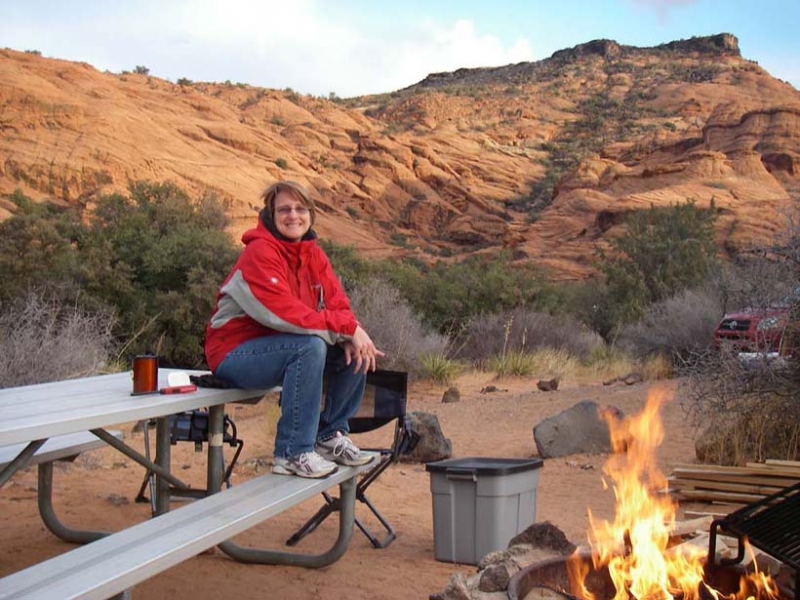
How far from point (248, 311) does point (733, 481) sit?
11.6 ft

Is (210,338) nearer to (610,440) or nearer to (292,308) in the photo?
(292,308)

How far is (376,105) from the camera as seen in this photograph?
62312 millimetres

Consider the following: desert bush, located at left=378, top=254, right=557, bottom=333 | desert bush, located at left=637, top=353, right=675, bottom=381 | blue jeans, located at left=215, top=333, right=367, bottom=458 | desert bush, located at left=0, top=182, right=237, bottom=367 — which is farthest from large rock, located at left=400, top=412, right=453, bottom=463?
desert bush, located at left=378, top=254, right=557, bottom=333

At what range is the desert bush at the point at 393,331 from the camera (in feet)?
41.0

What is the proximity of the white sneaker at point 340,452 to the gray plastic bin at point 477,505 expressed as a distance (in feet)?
1.42

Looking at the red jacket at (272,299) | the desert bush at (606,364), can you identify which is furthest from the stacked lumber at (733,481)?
the desert bush at (606,364)

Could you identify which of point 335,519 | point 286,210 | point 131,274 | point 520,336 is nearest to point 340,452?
point 286,210

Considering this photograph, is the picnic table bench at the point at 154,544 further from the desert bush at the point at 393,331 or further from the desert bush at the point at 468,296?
the desert bush at the point at 468,296

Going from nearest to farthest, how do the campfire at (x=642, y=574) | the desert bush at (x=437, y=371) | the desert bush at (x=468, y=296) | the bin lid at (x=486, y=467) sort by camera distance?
the campfire at (x=642, y=574), the bin lid at (x=486, y=467), the desert bush at (x=437, y=371), the desert bush at (x=468, y=296)

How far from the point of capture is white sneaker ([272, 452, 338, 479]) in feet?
12.0

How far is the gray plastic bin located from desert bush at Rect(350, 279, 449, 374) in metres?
7.74

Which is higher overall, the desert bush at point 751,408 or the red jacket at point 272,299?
the red jacket at point 272,299

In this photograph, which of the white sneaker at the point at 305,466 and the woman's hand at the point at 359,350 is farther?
the woman's hand at the point at 359,350

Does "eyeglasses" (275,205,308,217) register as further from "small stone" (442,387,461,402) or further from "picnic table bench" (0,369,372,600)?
"small stone" (442,387,461,402)
